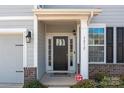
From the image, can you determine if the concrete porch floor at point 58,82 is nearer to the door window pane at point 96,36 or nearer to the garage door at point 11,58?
the garage door at point 11,58

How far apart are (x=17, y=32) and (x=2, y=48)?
3.93ft

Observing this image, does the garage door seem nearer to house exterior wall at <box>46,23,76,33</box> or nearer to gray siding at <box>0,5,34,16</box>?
gray siding at <box>0,5,34,16</box>

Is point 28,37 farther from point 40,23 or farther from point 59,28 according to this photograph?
point 59,28

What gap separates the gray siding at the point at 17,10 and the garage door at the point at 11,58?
103cm

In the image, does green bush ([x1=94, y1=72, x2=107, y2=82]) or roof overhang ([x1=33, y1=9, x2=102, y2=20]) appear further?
green bush ([x1=94, y1=72, x2=107, y2=82])

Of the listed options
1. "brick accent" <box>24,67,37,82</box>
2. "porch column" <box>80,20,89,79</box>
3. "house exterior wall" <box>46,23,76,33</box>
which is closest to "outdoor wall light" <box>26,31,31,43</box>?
"brick accent" <box>24,67,37,82</box>

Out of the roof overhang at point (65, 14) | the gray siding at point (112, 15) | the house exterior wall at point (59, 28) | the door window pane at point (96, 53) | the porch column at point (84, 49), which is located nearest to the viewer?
the roof overhang at point (65, 14)

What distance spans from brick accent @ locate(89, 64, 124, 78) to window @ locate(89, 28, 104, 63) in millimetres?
359

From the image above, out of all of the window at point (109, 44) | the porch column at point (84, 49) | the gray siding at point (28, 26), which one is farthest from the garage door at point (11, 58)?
the window at point (109, 44)

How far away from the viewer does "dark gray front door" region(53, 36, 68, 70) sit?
1673 cm

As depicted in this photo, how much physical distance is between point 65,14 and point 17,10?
200cm

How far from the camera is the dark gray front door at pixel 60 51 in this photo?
1673 cm

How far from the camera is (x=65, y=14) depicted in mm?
12289
